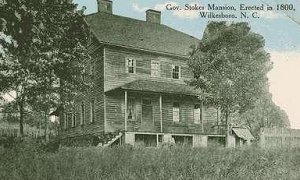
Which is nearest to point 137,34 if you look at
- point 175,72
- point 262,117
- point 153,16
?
point 175,72

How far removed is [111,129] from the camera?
28.1 metres

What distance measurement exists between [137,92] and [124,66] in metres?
1.94

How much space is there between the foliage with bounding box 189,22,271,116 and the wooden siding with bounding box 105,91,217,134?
4054 mm

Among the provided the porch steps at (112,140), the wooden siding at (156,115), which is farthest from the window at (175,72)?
the porch steps at (112,140)

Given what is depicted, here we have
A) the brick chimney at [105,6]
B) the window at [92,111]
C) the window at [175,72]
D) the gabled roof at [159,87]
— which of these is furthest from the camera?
the brick chimney at [105,6]

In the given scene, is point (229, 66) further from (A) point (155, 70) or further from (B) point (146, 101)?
(A) point (155, 70)

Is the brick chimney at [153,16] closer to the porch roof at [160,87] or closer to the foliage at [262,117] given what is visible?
the porch roof at [160,87]

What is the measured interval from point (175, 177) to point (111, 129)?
17.3 metres

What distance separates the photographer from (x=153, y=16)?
1431 inches

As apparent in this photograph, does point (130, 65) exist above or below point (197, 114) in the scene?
above

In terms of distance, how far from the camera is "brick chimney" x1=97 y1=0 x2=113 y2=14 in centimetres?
3316

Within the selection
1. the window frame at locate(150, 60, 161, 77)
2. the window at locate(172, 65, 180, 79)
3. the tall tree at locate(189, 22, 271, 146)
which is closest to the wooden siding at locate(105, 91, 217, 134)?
the window frame at locate(150, 60, 161, 77)

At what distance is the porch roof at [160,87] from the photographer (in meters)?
27.7

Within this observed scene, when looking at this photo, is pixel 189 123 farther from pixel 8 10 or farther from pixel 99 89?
pixel 8 10
